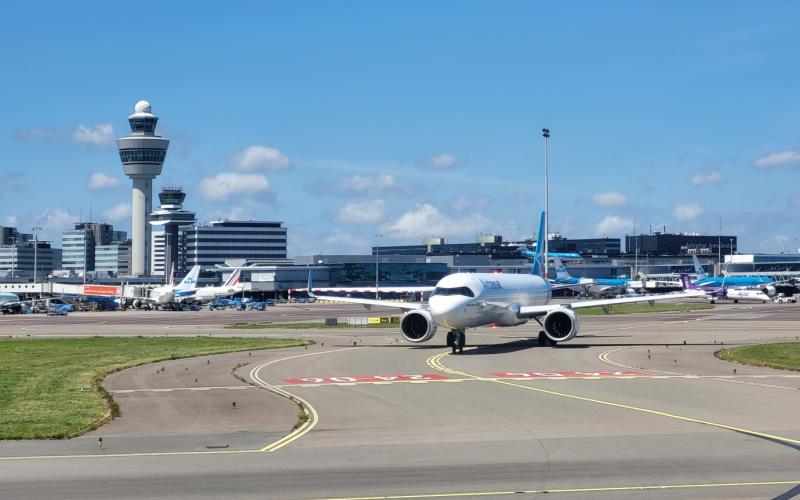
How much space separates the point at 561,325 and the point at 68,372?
26723 mm

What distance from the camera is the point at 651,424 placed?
85.6 feet

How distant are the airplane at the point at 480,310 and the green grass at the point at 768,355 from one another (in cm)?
702

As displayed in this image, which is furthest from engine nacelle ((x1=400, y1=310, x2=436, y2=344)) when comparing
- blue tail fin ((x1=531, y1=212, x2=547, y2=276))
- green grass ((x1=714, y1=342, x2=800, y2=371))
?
blue tail fin ((x1=531, y1=212, x2=547, y2=276))

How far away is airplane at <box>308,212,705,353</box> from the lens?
2064 inches

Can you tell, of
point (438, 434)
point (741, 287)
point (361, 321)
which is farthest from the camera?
point (741, 287)

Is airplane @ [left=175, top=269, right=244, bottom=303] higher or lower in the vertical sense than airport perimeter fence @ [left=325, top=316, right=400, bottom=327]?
higher

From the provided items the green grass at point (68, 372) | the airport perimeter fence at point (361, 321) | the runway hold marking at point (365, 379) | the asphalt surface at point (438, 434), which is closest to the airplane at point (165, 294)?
the airport perimeter fence at point (361, 321)

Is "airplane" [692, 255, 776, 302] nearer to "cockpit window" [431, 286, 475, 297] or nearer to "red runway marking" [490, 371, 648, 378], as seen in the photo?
"cockpit window" [431, 286, 475, 297]

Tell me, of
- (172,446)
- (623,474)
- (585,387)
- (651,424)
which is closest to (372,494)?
(623,474)

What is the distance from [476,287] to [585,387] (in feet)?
60.6

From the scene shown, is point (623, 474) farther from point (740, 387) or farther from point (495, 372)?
point (495, 372)

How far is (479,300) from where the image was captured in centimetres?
5359

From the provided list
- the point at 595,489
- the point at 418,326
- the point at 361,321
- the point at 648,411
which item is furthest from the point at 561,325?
the point at 595,489

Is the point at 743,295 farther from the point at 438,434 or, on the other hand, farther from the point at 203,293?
the point at 438,434
